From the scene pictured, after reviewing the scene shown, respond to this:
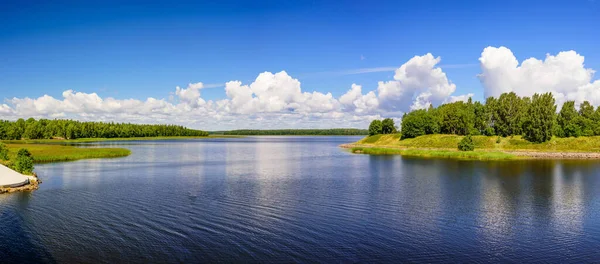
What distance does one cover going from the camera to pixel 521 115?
111 metres

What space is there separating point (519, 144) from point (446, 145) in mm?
18318

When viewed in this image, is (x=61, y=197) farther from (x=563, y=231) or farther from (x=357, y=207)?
(x=563, y=231)

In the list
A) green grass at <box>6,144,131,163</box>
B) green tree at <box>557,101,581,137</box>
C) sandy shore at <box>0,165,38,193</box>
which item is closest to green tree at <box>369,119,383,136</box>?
green tree at <box>557,101,581,137</box>

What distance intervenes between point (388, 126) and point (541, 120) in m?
72.7

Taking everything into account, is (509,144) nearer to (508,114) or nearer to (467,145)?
(467,145)

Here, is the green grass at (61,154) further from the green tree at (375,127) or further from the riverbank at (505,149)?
the green tree at (375,127)

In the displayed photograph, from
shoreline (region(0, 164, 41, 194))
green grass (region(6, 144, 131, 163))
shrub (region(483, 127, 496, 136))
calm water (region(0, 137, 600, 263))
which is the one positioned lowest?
calm water (region(0, 137, 600, 263))

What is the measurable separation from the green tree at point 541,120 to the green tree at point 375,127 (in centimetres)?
7116

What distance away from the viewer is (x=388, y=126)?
167875mm

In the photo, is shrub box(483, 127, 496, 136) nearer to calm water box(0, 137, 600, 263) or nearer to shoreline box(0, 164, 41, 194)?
calm water box(0, 137, 600, 263)

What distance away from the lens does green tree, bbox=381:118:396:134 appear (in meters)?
168

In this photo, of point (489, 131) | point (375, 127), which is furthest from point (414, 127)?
point (375, 127)

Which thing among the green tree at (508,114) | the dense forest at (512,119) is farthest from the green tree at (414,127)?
the green tree at (508,114)

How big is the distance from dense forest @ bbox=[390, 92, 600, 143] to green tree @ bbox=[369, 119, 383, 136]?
1067 inches
